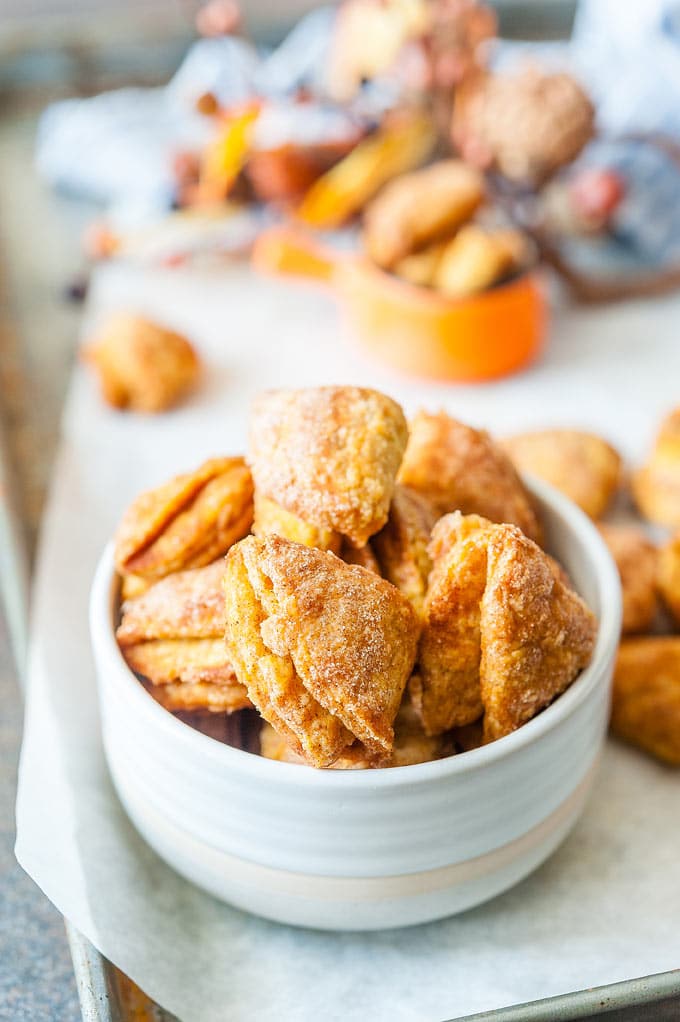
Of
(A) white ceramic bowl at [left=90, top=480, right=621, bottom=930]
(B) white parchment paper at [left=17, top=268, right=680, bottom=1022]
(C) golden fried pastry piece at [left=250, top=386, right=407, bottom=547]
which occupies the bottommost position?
(B) white parchment paper at [left=17, top=268, right=680, bottom=1022]

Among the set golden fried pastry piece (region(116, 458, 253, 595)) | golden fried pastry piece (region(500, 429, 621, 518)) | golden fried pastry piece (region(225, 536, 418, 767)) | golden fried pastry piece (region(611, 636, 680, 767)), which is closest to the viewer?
golden fried pastry piece (region(225, 536, 418, 767))

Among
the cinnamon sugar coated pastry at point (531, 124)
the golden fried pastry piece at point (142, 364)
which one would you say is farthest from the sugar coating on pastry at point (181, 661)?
the cinnamon sugar coated pastry at point (531, 124)

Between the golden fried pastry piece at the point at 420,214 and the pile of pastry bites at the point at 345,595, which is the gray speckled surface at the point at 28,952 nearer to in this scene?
the pile of pastry bites at the point at 345,595

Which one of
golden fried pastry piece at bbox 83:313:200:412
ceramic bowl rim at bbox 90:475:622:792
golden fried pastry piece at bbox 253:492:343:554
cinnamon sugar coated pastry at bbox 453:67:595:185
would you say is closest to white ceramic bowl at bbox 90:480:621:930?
ceramic bowl rim at bbox 90:475:622:792

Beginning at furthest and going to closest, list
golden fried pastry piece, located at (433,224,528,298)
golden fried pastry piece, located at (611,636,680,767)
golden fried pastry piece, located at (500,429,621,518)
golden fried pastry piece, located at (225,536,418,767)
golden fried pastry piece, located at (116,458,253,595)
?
1. golden fried pastry piece, located at (433,224,528,298)
2. golden fried pastry piece, located at (500,429,621,518)
3. golden fried pastry piece, located at (611,636,680,767)
4. golden fried pastry piece, located at (116,458,253,595)
5. golden fried pastry piece, located at (225,536,418,767)

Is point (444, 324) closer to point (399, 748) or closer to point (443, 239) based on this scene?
point (443, 239)

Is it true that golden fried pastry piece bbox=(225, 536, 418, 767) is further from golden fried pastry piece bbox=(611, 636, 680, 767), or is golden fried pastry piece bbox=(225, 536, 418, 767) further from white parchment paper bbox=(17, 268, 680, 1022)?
golden fried pastry piece bbox=(611, 636, 680, 767)

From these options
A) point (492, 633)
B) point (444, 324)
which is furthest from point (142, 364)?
point (492, 633)
